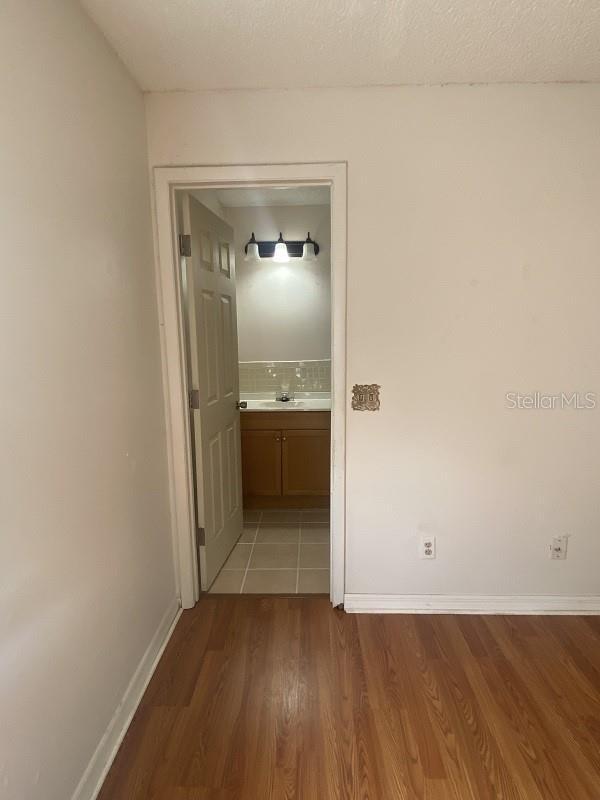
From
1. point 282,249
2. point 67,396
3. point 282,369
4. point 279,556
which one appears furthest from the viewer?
point 282,369

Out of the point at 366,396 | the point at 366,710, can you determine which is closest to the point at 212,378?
the point at 366,396

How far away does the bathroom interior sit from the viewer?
301 centimetres

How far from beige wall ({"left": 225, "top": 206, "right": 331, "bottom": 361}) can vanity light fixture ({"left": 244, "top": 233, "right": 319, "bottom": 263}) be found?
0.05 m

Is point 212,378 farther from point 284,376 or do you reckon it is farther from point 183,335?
point 284,376

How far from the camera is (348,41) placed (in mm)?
1474

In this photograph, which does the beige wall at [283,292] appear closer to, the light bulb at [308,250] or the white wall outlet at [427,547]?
the light bulb at [308,250]

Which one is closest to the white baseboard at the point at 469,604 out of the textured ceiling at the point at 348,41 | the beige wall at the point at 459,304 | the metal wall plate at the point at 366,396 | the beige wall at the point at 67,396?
the beige wall at the point at 459,304

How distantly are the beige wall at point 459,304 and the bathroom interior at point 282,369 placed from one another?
0.92m

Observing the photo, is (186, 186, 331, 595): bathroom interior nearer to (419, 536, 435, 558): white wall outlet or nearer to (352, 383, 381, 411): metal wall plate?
(419, 536, 435, 558): white wall outlet

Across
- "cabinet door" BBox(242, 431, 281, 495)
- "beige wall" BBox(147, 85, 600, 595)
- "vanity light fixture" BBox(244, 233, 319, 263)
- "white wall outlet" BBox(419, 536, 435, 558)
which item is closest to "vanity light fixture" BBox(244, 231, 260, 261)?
"vanity light fixture" BBox(244, 233, 319, 263)

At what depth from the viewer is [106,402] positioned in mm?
1450

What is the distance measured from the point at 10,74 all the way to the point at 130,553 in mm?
1504

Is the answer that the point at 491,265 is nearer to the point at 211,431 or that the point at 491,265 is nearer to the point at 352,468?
the point at 352,468

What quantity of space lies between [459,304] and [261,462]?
1859 mm
